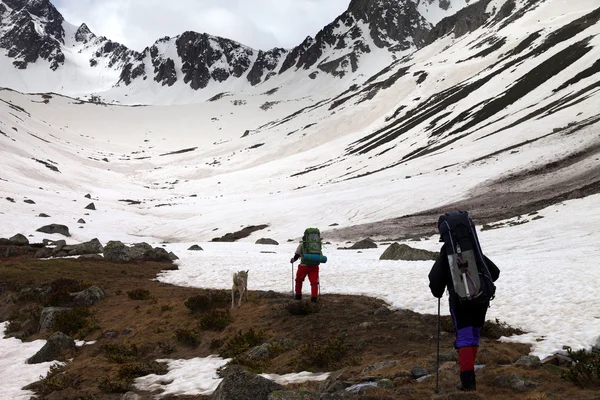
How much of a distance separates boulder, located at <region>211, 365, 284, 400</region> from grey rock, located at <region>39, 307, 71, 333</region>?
420 inches

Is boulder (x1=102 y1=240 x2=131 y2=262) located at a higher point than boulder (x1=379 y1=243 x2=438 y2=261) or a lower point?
higher

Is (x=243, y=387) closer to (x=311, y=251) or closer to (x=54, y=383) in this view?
(x=54, y=383)

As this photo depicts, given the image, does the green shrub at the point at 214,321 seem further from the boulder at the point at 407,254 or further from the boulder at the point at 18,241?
the boulder at the point at 18,241

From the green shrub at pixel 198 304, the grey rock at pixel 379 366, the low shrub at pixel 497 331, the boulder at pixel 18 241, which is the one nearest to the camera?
the grey rock at pixel 379 366

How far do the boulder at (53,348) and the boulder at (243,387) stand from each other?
771 centimetres

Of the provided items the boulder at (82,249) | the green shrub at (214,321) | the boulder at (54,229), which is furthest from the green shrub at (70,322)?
the boulder at (54,229)

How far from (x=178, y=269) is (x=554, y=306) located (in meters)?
19.9

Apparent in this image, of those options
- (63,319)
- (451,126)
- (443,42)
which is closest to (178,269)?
(63,319)

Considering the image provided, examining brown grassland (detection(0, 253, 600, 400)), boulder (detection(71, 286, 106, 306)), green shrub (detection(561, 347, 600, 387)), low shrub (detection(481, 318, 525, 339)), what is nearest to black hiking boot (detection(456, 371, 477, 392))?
brown grassland (detection(0, 253, 600, 400))

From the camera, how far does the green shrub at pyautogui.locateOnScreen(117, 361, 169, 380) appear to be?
32.3 ft

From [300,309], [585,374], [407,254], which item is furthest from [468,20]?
[585,374]

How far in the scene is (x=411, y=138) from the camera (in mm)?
86375

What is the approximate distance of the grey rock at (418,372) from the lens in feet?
24.7

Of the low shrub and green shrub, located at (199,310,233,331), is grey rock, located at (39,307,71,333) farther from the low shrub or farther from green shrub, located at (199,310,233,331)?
the low shrub
